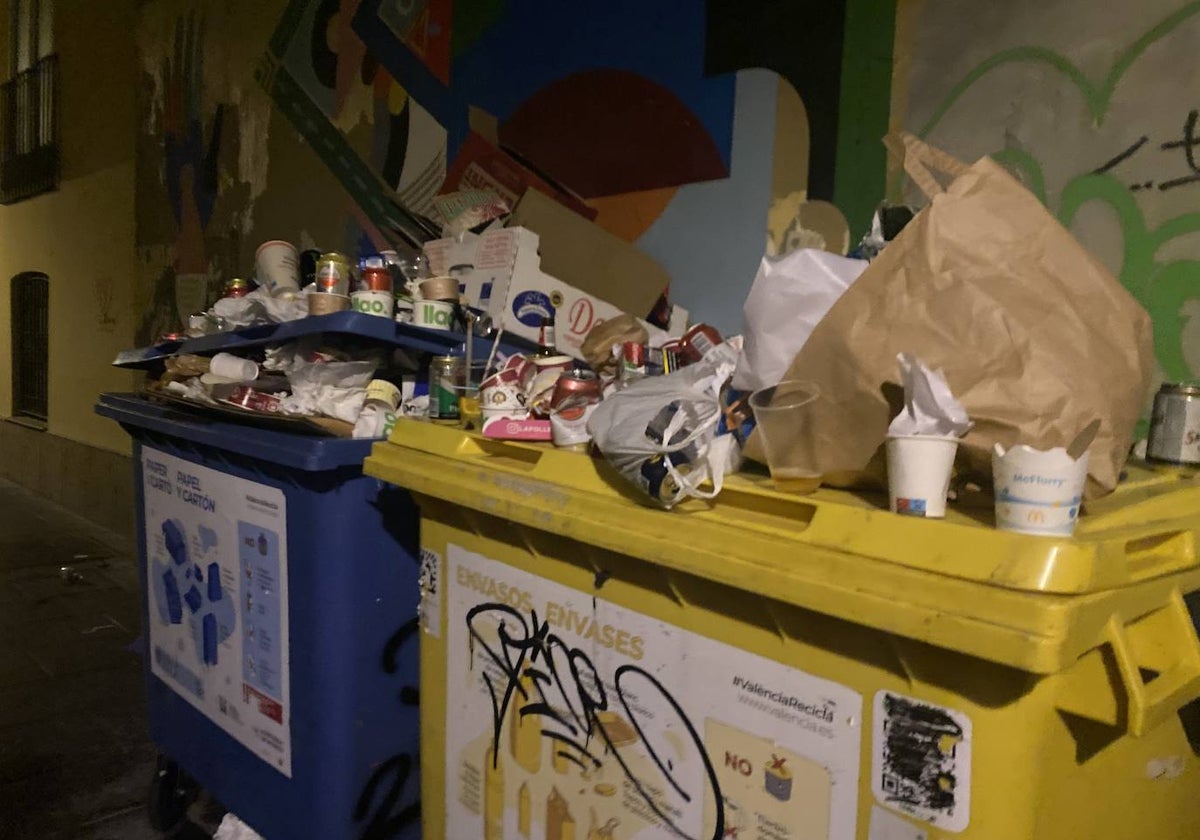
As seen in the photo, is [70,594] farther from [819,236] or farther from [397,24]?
[819,236]

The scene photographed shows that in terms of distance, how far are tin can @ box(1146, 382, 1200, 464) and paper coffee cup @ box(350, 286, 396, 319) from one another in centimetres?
140

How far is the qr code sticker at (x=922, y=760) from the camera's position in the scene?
2.48ft

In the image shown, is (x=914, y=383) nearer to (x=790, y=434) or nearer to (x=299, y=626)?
(x=790, y=434)

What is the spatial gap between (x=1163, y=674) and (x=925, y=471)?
311 mm

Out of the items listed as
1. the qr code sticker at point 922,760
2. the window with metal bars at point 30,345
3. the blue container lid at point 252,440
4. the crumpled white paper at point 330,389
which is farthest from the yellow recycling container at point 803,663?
the window with metal bars at point 30,345

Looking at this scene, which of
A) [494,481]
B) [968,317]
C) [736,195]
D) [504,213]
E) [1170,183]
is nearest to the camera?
[968,317]

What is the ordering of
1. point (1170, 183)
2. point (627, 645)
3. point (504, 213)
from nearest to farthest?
point (627, 645) < point (1170, 183) < point (504, 213)

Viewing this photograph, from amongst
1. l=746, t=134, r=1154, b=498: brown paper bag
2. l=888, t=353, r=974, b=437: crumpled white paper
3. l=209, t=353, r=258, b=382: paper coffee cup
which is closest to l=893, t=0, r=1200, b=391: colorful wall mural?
l=746, t=134, r=1154, b=498: brown paper bag

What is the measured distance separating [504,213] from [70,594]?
10.5 feet

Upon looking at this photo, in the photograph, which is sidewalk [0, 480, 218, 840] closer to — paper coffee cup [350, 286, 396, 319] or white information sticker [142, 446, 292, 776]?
white information sticker [142, 446, 292, 776]

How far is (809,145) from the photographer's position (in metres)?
1.91

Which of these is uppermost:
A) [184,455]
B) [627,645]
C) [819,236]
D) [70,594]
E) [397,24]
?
[397,24]

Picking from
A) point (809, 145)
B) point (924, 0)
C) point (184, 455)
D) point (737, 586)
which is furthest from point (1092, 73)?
point (184, 455)

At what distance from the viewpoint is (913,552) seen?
0.75m
